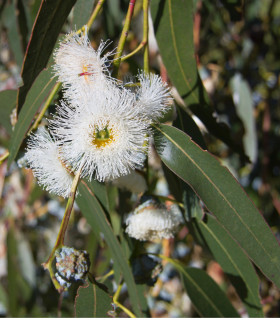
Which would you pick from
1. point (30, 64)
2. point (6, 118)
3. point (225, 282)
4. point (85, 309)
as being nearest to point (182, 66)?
point (30, 64)

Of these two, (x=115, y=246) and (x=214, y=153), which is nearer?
(x=115, y=246)

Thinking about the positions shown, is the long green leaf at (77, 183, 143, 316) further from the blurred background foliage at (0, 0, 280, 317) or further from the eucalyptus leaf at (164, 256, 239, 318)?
the blurred background foliage at (0, 0, 280, 317)

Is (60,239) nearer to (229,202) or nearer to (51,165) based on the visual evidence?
(51,165)

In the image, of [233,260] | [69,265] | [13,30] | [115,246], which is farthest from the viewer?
[13,30]

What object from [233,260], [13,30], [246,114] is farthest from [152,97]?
[246,114]

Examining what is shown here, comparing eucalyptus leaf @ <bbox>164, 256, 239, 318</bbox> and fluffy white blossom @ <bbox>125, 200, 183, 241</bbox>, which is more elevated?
fluffy white blossom @ <bbox>125, 200, 183, 241</bbox>

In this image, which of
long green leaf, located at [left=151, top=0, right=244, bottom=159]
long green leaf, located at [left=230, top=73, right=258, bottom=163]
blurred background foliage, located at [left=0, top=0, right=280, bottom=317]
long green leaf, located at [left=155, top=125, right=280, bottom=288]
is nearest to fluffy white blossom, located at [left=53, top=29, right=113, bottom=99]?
long green leaf, located at [left=155, top=125, right=280, bottom=288]

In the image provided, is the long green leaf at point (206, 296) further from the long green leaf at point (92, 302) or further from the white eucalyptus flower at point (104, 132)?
the white eucalyptus flower at point (104, 132)
